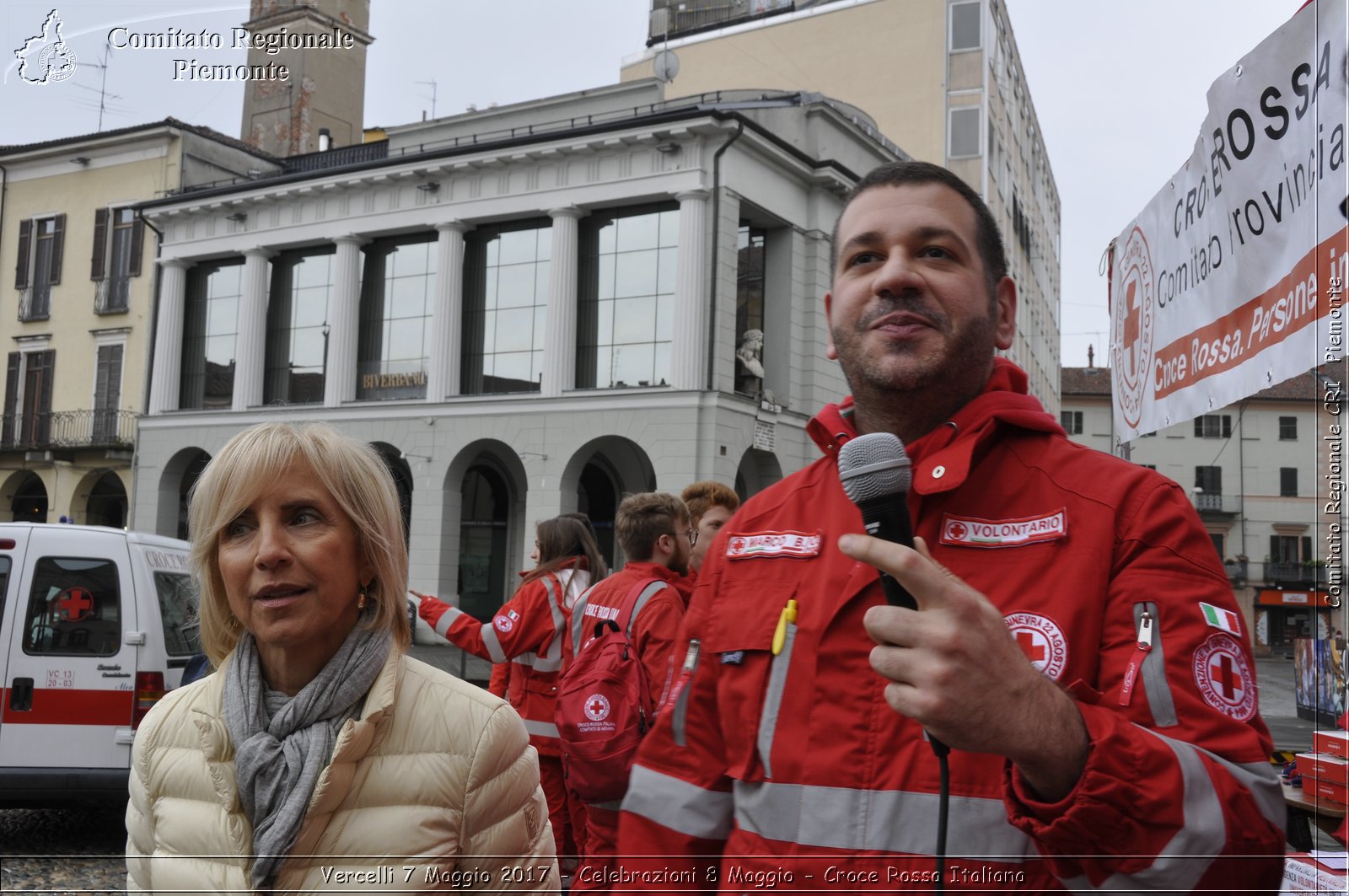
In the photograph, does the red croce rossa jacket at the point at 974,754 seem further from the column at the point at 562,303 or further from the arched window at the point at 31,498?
the arched window at the point at 31,498

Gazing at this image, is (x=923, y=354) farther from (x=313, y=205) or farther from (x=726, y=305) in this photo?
(x=313, y=205)

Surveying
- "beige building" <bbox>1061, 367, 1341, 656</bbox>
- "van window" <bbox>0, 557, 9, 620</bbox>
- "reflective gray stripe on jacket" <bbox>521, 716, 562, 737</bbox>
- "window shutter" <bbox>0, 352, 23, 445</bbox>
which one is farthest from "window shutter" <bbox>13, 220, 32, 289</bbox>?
"reflective gray stripe on jacket" <bbox>521, 716, 562, 737</bbox>

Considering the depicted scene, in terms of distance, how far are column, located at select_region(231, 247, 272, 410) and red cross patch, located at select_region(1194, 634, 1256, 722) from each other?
2970 centimetres

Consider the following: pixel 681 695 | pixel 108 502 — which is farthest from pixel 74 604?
pixel 108 502

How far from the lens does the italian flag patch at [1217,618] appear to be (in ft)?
4.68

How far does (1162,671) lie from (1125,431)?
478 centimetres

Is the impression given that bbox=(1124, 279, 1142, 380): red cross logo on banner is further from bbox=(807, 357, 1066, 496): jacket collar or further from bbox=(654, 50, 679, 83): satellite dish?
bbox=(654, 50, 679, 83): satellite dish

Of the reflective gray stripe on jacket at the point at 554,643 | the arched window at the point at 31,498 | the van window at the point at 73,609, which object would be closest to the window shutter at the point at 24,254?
the arched window at the point at 31,498

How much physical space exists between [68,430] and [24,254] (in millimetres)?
5925

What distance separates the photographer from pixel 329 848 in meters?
2.14

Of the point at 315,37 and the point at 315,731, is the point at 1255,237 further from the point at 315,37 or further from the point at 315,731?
the point at 315,37

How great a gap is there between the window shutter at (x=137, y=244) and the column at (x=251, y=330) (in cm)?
490

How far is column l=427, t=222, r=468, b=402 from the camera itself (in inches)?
1008

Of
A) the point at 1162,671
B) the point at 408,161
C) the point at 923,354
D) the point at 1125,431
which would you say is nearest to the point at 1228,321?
the point at 1125,431
